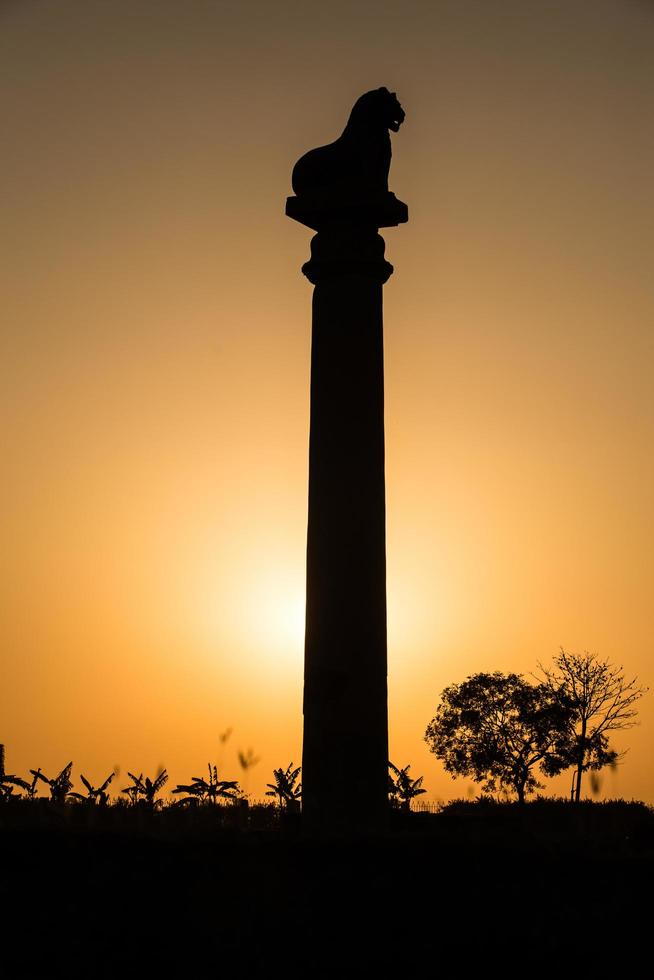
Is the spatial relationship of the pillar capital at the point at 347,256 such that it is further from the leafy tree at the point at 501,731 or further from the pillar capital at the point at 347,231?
the leafy tree at the point at 501,731

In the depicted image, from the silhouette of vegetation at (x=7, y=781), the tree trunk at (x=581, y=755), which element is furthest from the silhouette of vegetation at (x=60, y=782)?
the tree trunk at (x=581, y=755)

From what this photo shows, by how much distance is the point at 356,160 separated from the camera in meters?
19.9

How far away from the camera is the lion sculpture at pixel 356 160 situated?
1980 centimetres

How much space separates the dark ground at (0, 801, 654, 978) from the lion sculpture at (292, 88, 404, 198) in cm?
896

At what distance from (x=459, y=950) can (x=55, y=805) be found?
949cm

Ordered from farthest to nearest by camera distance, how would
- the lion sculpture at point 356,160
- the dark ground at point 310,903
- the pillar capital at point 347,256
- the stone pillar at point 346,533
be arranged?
the lion sculpture at point 356,160
the pillar capital at point 347,256
the stone pillar at point 346,533
the dark ground at point 310,903

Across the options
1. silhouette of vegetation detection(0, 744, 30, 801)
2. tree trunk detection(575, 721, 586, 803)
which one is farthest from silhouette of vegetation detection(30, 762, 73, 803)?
tree trunk detection(575, 721, 586, 803)

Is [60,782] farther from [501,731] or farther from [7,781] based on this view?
[501,731]

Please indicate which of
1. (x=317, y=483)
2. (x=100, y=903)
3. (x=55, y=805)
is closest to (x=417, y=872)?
(x=100, y=903)

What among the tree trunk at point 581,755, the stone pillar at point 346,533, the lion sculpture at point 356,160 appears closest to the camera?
the stone pillar at point 346,533

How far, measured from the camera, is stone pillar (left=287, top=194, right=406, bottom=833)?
18.1m

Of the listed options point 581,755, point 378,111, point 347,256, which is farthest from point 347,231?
point 581,755

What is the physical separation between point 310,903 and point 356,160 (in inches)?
413

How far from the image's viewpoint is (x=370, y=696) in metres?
18.2
